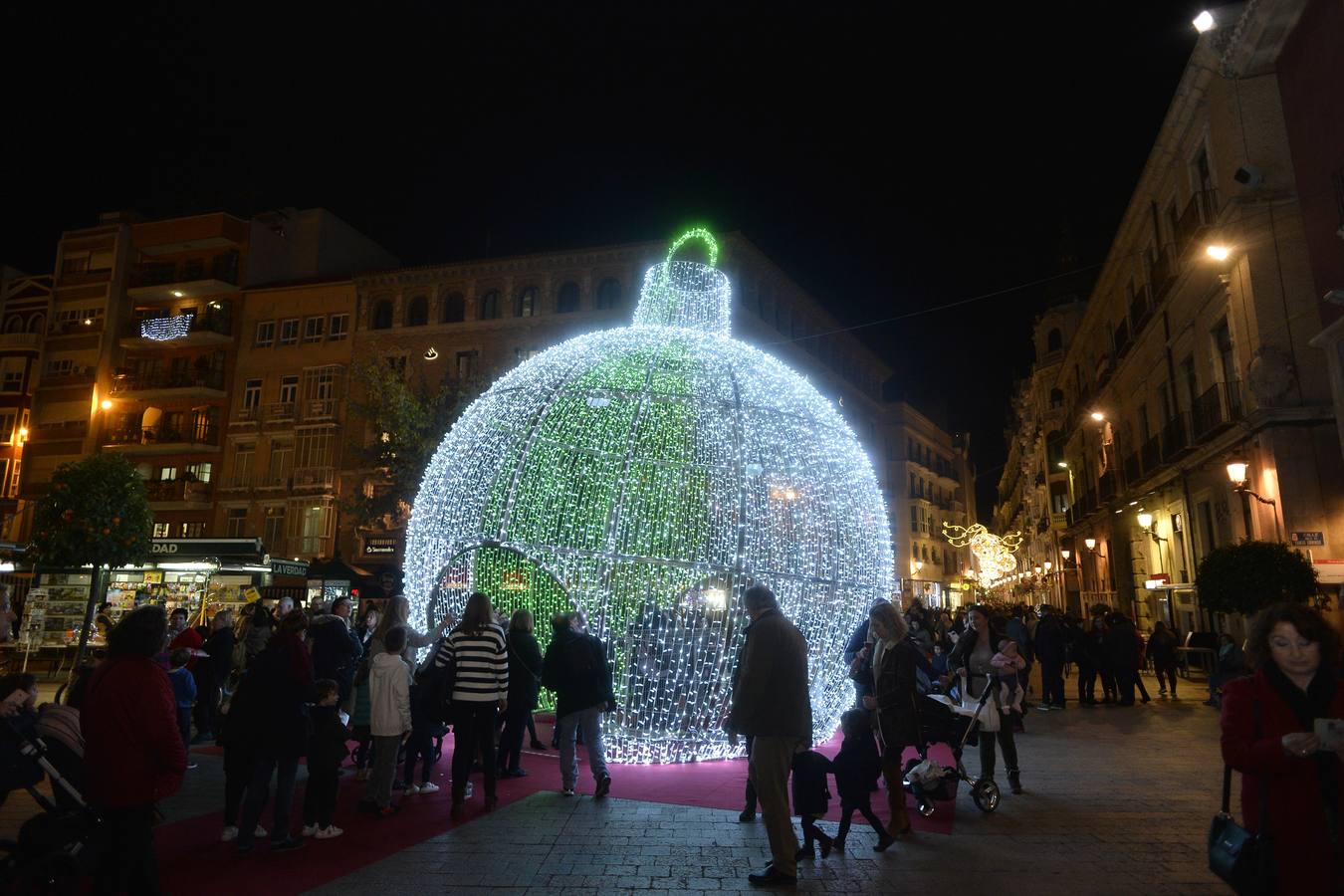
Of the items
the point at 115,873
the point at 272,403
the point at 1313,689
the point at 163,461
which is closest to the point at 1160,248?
the point at 1313,689

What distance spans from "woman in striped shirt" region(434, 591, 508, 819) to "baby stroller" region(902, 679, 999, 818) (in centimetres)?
325

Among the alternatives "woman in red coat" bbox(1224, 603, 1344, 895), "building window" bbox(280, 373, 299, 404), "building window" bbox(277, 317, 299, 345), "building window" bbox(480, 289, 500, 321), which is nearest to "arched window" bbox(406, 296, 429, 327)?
"building window" bbox(480, 289, 500, 321)

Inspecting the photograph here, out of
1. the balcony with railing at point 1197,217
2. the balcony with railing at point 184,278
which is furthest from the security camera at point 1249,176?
the balcony with railing at point 184,278

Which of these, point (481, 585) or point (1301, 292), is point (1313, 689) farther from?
point (1301, 292)

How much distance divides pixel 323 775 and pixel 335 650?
2.24 m

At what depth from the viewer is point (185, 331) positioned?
3162 cm

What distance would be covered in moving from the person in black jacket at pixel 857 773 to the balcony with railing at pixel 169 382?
32.1m

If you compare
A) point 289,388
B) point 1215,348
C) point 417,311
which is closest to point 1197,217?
point 1215,348

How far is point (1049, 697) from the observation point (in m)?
14.1

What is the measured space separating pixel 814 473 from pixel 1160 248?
1632 centimetres

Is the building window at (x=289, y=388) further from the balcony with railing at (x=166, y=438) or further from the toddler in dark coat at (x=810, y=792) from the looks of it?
the toddler in dark coat at (x=810, y=792)

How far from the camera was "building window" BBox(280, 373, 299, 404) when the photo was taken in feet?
102

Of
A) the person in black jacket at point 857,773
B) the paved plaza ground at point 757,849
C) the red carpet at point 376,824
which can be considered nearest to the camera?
the paved plaza ground at point 757,849

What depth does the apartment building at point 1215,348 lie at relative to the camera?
46.4 feet
